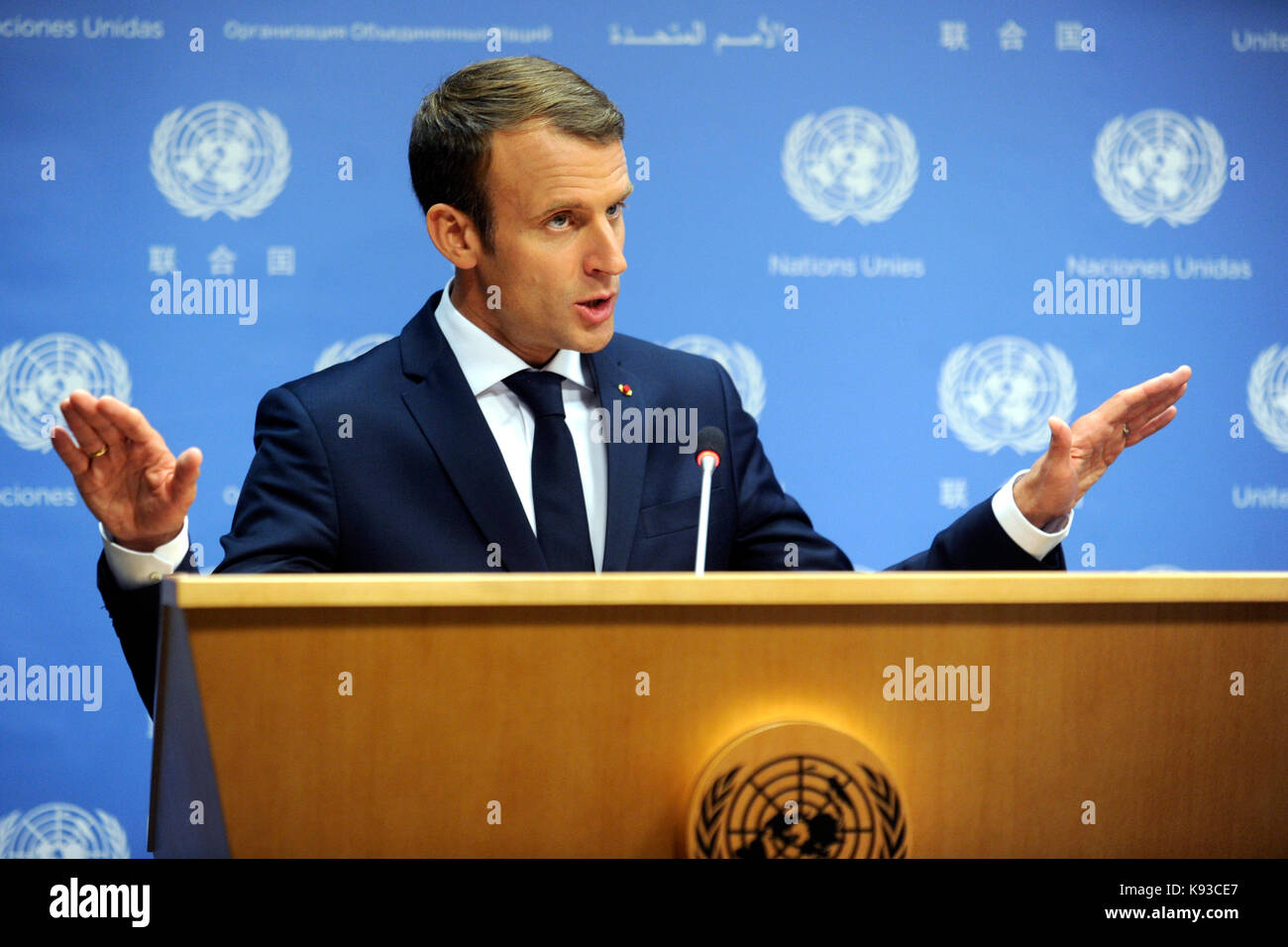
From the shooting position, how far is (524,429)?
5.33 feet

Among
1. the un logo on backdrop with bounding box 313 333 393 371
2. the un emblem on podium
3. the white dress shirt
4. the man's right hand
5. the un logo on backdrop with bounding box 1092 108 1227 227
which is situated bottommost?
the un emblem on podium

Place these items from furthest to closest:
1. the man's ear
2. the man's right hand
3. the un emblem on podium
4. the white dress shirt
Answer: the man's ear → the white dress shirt → the man's right hand → the un emblem on podium

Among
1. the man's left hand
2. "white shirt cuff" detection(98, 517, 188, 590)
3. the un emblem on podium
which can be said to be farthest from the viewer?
the man's left hand

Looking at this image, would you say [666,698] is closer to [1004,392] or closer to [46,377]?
[1004,392]

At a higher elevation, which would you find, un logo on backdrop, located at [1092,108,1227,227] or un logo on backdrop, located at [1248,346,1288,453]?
un logo on backdrop, located at [1092,108,1227,227]

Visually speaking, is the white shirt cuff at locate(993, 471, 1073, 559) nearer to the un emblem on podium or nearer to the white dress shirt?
the white dress shirt

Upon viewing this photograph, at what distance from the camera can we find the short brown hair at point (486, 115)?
161cm

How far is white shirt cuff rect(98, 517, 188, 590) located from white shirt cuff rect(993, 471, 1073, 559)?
0.95 metres

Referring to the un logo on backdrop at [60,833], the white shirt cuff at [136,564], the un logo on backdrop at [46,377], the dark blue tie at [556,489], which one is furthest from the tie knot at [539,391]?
the un logo on backdrop at [60,833]

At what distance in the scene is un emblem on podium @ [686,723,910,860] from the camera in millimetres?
812

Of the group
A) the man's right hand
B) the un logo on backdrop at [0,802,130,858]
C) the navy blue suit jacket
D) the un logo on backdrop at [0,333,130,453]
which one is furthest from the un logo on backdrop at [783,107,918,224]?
the un logo on backdrop at [0,802,130,858]

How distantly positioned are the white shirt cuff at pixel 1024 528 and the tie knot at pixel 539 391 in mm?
615

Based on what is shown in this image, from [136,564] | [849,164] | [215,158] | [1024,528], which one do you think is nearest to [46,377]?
[215,158]

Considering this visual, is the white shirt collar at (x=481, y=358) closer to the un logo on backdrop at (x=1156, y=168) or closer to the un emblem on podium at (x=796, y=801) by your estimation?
the un emblem on podium at (x=796, y=801)
